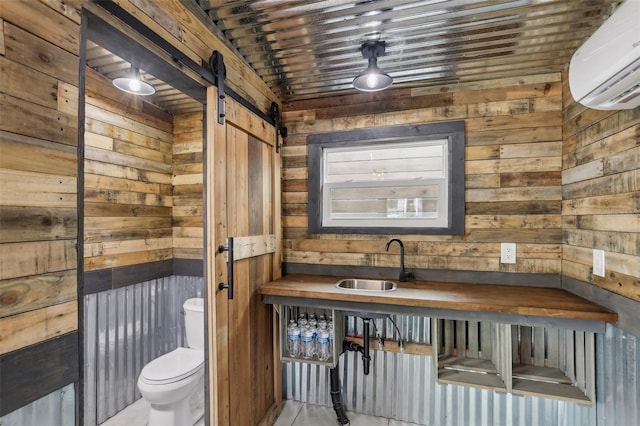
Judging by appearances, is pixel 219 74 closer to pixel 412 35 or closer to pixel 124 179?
pixel 412 35

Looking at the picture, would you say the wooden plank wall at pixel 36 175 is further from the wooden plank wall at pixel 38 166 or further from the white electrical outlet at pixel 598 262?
the white electrical outlet at pixel 598 262

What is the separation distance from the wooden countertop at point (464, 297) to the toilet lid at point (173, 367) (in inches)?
30.7

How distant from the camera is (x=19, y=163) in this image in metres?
0.86

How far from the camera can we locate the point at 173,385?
1992 mm

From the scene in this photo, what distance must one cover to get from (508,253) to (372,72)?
1.53 m

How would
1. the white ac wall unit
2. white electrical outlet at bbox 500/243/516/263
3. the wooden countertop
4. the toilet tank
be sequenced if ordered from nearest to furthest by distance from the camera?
the white ac wall unit
the wooden countertop
white electrical outlet at bbox 500/243/516/263
the toilet tank

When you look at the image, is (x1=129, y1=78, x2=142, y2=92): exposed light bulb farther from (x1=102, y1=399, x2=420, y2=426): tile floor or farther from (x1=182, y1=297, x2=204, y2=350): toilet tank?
(x1=102, y1=399, x2=420, y2=426): tile floor

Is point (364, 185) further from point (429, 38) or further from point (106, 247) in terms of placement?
point (106, 247)

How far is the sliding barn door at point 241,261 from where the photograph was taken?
1662mm

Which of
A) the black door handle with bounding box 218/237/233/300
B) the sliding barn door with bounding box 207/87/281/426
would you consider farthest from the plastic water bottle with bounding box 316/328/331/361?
the black door handle with bounding box 218/237/233/300

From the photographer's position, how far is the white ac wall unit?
3.55 ft

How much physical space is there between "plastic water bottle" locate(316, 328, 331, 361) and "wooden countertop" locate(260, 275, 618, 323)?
336 millimetres

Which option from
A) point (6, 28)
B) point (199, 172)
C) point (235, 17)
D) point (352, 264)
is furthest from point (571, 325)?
point (199, 172)

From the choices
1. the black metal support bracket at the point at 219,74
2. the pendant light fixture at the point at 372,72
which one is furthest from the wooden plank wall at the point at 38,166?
the pendant light fixture at the point at 372,72
